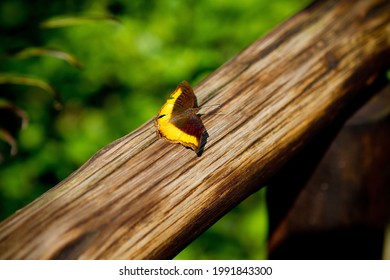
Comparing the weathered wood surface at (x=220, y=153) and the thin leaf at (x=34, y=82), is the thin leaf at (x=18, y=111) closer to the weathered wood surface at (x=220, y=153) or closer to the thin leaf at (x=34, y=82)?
the thin leaf at (x=34, y=82)

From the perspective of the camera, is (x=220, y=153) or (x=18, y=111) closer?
(x=220, y=153)

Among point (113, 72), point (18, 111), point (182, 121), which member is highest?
point (113, 72)

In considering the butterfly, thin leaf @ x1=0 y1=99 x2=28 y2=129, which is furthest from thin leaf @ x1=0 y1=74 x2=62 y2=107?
the butterfly

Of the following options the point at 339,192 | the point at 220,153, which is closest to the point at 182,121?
the point at 220,153

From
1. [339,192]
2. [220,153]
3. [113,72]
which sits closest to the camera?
[220,153]

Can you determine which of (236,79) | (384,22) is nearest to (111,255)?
(236,79)

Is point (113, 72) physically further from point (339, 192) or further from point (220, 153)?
point (220, 153)

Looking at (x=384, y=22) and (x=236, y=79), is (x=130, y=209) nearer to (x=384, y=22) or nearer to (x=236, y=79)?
(x=236, y=79)
